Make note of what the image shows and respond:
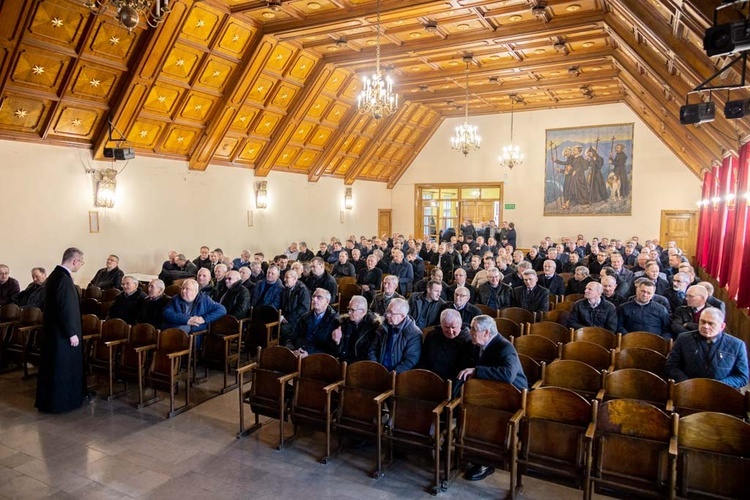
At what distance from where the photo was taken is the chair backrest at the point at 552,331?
215 inches

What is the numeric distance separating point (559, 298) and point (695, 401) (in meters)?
4.00

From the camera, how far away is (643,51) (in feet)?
26.7

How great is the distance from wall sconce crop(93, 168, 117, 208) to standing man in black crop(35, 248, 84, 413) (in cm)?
575

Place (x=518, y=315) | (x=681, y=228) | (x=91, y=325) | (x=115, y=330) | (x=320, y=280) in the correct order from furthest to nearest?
(x=681, y=228), (x=320, y=280), (x=518, y=315), (x=91, y=325), (x=115, y=330)

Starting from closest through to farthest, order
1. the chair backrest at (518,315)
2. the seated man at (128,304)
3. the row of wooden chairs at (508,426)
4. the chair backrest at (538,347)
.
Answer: the row of wooden chairs at (508,426) → the chair backrest at (538,347) → the chair backrest at (518,315) → the seated man at (128,304)

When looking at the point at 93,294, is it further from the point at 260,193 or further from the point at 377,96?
the point at 260,193

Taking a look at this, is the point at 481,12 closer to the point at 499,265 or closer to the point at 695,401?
the point at 499,265

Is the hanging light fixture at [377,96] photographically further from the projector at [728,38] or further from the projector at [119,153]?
the projector at [728,38]

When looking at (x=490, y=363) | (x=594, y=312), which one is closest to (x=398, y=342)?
(x=490, y=363)

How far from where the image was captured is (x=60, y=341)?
5.16 meters

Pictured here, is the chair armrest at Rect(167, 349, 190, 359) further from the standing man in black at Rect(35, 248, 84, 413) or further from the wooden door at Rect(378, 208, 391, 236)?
the wooden door at Rect(378, 208, 391, 236)

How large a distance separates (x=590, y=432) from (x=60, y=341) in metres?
4.96

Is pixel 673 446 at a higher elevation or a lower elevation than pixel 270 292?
lower

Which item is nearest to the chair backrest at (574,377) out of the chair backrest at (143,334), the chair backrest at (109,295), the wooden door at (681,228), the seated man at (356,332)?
the seated man at (356,332)
